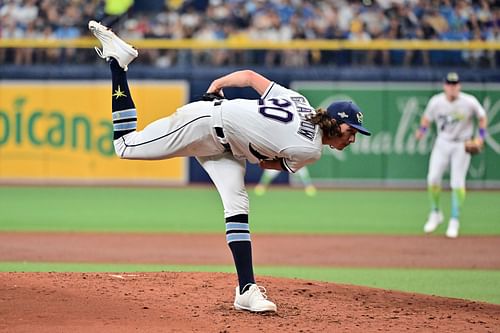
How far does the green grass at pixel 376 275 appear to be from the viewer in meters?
8.62

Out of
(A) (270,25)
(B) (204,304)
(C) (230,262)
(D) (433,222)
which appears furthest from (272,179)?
(B) (204,304)

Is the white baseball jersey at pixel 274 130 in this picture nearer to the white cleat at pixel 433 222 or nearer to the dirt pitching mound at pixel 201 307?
the dirt pitching mound at pixel 201 307

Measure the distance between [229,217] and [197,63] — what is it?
509 inches

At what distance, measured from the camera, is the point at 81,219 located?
13898mm

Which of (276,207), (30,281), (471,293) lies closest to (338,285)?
(471,293)

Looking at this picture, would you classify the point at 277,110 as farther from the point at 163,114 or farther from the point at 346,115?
the point at 163,114

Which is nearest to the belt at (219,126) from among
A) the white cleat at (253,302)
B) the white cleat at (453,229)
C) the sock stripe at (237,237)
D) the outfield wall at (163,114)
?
the sock stripe at (237,237)

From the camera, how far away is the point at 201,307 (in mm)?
6605

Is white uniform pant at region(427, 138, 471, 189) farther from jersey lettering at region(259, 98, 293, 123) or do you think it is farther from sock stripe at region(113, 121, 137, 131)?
sock stripe at region(113, 121, 137, 131)

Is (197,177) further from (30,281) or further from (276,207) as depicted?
(30,281)

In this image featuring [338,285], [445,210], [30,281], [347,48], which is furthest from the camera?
[347,48]

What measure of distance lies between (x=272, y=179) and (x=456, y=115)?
23.1 feet

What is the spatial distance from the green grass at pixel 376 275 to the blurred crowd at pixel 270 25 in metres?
9.92

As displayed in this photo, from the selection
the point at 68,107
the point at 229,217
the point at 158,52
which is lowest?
the point at 229,217
